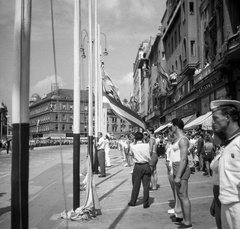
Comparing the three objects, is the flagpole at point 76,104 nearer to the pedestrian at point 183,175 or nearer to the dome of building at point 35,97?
the pedestrian at point 183,175

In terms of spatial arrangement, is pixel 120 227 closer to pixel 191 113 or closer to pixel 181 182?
pixel 181 182

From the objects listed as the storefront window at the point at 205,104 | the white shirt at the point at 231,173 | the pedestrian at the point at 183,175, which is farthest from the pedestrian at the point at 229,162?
the storefront window at the point at 205,104

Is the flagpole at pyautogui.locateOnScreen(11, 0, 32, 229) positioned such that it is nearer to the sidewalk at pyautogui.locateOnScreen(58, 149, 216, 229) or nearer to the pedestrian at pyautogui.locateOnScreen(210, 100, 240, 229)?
the pedestrian at pyautogui.locateOnScreen(210, 100, 240, 229)

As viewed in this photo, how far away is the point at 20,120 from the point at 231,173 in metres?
1.80

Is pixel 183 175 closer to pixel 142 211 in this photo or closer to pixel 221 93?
pixel 142 211

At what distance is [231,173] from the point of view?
9.14 feet

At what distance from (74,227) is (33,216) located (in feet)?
4.12

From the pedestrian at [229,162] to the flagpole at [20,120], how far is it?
5.41 ft

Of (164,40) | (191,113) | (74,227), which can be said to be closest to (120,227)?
(74,227)

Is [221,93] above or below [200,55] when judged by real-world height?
below

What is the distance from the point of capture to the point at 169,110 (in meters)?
44.4

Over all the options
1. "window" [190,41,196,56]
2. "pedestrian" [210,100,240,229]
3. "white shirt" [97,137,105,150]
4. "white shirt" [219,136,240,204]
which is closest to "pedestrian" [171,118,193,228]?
"pedestrian" [210,100,240,229]

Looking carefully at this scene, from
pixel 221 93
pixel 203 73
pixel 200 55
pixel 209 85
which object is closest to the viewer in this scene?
pixel 221 93

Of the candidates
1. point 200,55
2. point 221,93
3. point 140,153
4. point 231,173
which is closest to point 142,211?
point 140,153
